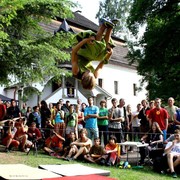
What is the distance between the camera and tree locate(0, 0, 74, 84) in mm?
11484

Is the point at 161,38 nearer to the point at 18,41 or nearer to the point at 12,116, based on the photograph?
the point at 18,41

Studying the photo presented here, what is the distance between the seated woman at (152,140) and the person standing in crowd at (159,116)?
0.14 m

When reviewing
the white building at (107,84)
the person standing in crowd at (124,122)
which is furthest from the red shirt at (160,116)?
the white building at (107,84)

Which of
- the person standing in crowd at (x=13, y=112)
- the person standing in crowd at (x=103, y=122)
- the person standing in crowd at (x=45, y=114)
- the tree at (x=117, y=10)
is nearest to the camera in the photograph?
the person standing in crowd at (x=103, y=122)

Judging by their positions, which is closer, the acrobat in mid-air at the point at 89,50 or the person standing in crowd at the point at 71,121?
the acrobat in mid-air at the point at 89,50

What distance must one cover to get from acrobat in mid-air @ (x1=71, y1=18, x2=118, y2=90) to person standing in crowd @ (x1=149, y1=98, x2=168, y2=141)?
171 inches

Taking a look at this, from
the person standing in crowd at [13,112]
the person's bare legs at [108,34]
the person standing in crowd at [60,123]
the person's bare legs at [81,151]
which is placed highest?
the person's bare legs at [108,34]

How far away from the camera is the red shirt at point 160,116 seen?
862 centimetres

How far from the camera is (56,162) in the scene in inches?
321

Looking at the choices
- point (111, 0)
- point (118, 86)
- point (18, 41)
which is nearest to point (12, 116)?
point (18, 41)

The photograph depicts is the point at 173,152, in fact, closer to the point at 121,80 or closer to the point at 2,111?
the point at 2,111

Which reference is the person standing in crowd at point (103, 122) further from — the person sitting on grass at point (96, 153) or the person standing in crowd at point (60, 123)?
the person standing in crowd at point (60, 123)

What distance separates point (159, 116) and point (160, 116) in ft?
0.08

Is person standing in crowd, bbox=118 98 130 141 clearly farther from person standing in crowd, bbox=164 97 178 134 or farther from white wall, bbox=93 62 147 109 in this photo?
white wall, bbox=93 62 147 109
